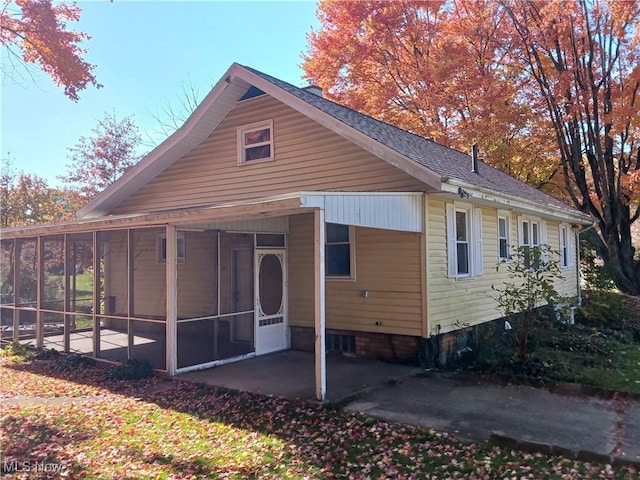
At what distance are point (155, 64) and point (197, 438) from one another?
19.0m

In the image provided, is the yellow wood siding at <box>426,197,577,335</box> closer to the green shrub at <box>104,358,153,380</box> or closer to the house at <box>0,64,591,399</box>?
the house at <box>0,64,591,399</box>

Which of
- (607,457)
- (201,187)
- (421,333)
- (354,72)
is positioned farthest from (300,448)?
(354,72)

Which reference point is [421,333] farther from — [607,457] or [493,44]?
[493,44]

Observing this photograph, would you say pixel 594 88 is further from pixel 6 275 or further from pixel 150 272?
pixel 6 275

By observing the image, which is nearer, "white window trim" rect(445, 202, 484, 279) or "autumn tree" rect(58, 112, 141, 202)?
"white window trim" rect(445, 202, 484, 279)

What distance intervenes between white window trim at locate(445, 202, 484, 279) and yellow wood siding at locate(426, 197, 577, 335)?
0.40 ft

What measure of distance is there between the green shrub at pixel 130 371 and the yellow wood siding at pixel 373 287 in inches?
130

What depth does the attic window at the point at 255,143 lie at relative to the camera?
431 inches

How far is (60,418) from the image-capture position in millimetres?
6176

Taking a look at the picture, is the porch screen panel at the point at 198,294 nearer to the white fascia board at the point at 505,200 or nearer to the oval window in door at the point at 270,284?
the oval window in door at the point at 270,284

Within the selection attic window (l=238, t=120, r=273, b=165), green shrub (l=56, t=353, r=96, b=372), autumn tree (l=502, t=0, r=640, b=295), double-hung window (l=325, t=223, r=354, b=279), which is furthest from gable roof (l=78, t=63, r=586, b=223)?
autumn tree (l=502, t=0, r=640, b=295)

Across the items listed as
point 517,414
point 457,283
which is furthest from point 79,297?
point 517,414

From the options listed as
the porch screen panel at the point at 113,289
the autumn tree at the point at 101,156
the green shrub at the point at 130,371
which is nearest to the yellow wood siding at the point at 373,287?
the green shrub at the point at 130,371

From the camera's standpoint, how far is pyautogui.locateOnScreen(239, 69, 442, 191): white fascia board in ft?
26.3
